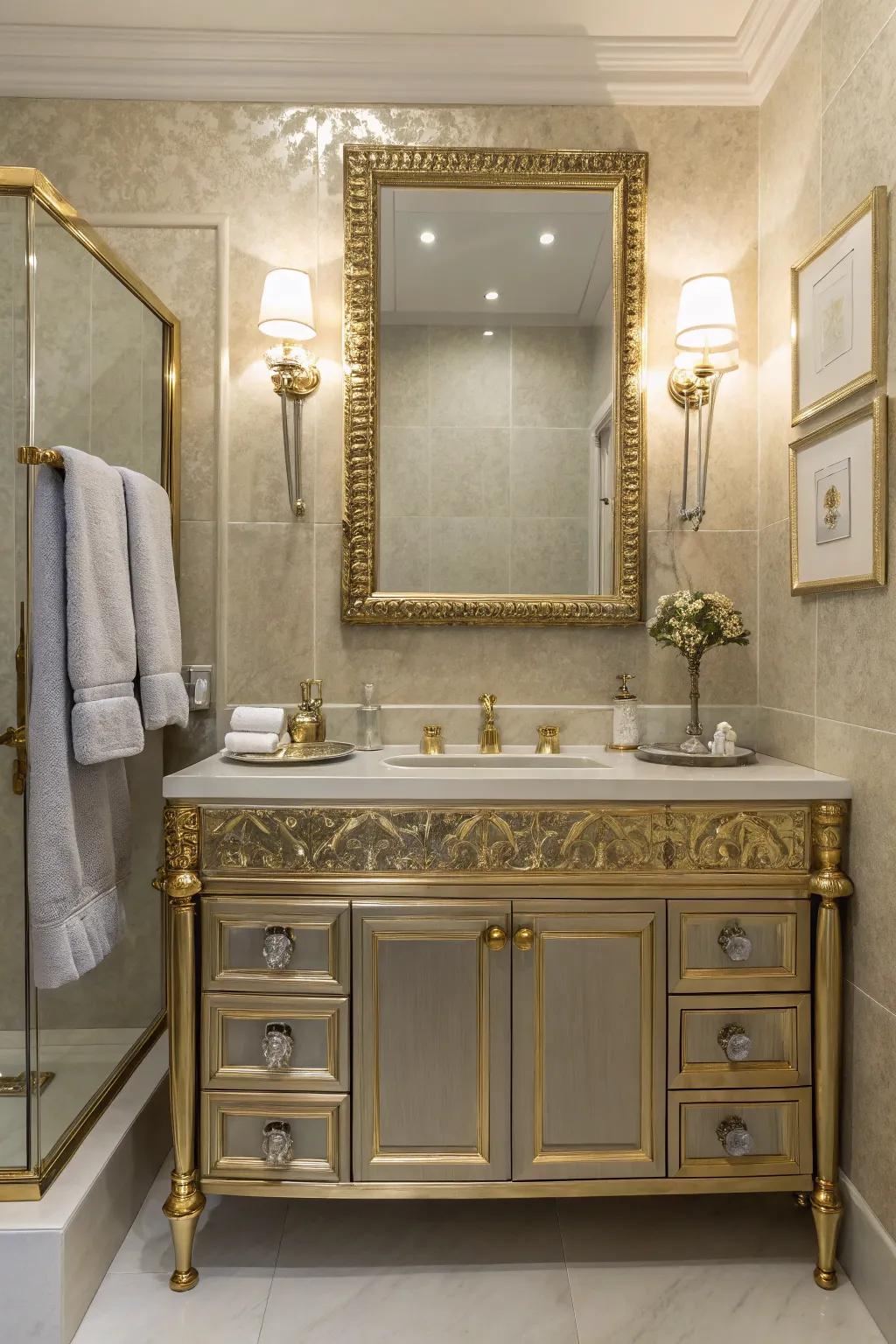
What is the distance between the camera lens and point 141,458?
1873 millimetres

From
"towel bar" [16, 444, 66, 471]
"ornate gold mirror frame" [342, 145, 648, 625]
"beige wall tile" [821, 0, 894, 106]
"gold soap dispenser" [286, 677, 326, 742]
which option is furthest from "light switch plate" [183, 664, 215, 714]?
"beige wall tile" [821, 0, 894, 106]

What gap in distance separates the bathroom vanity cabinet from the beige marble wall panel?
0.85 meters

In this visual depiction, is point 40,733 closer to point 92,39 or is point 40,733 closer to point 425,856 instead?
point 425,856

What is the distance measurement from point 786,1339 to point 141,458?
2143mm

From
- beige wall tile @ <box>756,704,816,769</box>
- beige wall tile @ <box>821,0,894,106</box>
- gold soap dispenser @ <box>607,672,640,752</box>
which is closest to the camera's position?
beige wall tile @ <box>821,0,894,106</box>

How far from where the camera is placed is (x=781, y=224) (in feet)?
6.31

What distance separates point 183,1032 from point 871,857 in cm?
132

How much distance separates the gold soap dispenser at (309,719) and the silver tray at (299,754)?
0.02m

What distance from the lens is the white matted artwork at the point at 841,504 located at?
1.48m

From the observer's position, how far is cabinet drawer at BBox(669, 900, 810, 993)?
1.55 m

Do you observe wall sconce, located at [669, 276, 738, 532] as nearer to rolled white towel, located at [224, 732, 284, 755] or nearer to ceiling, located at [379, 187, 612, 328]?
ceiling, located at [379, 187, 612, 328]

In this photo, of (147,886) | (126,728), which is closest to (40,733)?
(126,728)

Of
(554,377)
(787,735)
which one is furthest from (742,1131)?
(554,377)

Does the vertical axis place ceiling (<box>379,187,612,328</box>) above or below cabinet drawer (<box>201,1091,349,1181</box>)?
above
